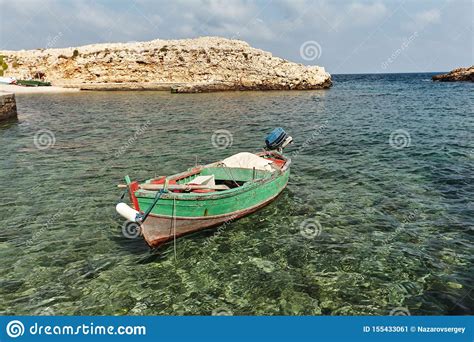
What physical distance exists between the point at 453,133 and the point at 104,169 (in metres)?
25.9

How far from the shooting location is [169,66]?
83.7 m

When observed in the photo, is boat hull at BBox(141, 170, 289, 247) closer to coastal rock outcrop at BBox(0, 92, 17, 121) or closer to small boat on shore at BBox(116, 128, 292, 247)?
small boat on shore at BBox(116, 128, 292, 247)

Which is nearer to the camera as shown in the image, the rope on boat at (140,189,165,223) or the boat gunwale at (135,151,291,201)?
the rope on boat at (140,189,165,223)

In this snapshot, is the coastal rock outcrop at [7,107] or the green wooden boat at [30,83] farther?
the green wooden boat at [30,83]

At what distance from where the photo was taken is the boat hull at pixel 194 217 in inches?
410

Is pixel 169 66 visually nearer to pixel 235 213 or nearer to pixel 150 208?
pixel 235 213

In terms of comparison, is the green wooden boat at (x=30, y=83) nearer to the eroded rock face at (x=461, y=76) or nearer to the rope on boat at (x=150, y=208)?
the rope on boat at (x=150, y=208)

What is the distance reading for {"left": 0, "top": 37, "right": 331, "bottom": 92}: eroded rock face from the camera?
78.1 meters

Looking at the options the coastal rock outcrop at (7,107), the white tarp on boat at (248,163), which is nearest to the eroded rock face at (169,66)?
the coastal rock outcrop at (7,107)

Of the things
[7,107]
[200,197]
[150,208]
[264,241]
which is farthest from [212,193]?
[7,107]

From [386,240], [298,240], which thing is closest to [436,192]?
[386,240]

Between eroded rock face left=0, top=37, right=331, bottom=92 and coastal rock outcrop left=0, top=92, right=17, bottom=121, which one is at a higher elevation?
eroded rock face left=0, top=37, right=331, bottom=92

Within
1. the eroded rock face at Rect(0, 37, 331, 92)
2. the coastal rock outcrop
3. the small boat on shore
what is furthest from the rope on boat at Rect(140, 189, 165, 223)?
the eroded rock face at Rect(0, 37, 331, 92)

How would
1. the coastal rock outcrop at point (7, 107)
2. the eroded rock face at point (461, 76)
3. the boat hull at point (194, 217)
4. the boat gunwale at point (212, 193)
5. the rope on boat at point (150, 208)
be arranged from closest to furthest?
the rope on boat at point (150, 208) → the boat gunwale at point (212, 193) → the boat hull at point (194, 217) → the coastal rock outcrop at point (7, 107) → the eroded rock face at point (461, 76)
